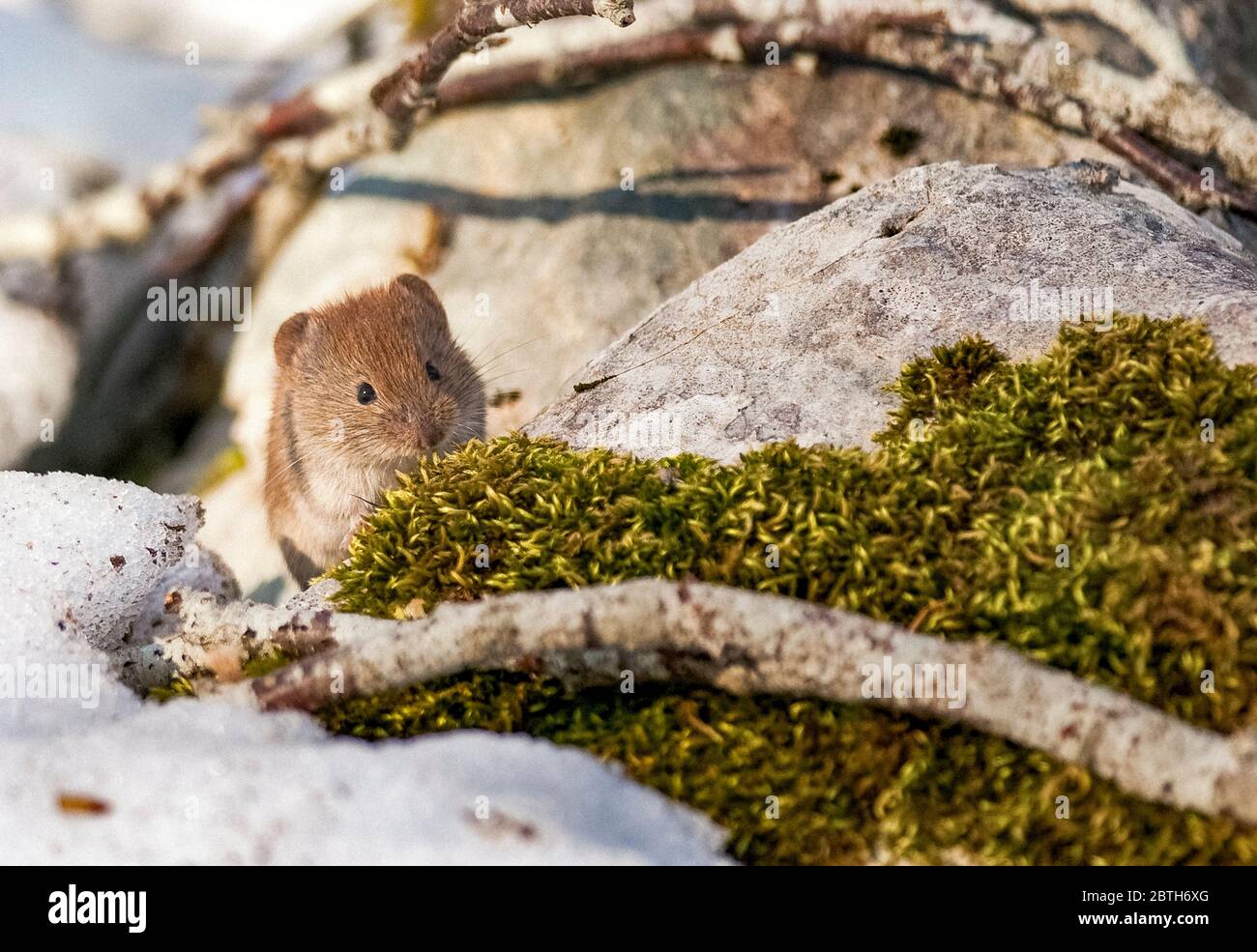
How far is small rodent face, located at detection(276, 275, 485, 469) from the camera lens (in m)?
6.09

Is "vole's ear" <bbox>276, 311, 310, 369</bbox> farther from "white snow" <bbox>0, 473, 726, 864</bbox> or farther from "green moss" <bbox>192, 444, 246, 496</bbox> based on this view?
"white snow" <bbox>0, 473, 726, 864</bbox>

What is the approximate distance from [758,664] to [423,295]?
4.19 metres

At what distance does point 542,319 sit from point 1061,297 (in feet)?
14.2

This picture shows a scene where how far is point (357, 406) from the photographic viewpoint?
20.2 feet

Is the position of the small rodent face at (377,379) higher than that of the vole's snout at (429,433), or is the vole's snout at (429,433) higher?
the small rodent face at (377,379)

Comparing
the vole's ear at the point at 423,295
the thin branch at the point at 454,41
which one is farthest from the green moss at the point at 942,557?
the vole's ear at the point at 423,295

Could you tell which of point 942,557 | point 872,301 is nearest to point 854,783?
point 942,557

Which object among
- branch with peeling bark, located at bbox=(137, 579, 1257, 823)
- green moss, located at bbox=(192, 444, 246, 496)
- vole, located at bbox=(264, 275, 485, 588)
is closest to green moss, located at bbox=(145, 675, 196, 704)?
branch with peeling bark, located at bbox=(137, 579, 1257, 823)

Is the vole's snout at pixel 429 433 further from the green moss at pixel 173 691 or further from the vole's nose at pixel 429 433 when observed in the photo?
the green moss at pixel 173 691

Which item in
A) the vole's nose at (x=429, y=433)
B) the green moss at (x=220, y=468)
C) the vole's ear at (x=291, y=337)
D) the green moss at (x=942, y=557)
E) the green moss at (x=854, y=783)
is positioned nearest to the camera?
the green moss at (x=854, y=783)

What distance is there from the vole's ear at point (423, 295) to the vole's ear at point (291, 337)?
0.58m

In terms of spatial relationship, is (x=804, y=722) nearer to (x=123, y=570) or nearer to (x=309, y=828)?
(x=309, y=828)

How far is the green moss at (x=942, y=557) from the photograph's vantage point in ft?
9.41
